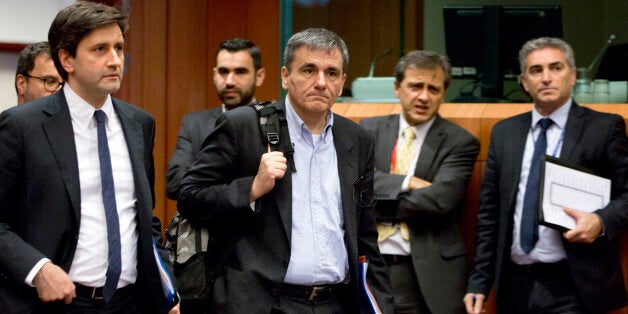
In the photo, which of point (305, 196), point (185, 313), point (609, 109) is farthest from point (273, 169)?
point (609, 109)

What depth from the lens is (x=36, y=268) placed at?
8.48 ft

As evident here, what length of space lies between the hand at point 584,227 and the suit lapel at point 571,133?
0.92 feet

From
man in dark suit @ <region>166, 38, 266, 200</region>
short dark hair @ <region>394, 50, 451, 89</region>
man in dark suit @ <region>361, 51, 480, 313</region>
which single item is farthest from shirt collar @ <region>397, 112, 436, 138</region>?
man in dark suit @ <region>166, 38, 266, 200</region>

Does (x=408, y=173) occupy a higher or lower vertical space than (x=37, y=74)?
lower

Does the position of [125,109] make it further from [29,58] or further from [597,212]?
[597,212]

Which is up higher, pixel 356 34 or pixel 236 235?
pixel 356 34

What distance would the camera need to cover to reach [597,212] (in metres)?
3.90

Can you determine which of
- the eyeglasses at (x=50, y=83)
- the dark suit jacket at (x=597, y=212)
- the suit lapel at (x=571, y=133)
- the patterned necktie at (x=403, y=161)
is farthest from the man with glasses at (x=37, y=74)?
the suit lapel at (x=571, y=133)

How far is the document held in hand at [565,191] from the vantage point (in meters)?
3.85

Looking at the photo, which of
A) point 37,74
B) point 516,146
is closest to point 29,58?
point 37,74

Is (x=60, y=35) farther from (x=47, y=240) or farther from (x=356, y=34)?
(x=356, y=34)

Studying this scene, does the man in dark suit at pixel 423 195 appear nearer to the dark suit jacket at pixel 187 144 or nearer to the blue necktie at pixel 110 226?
the dark suit jacket at pixel 187 144

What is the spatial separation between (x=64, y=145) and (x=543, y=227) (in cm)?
215

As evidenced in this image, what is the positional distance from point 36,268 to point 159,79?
3.66 metres
